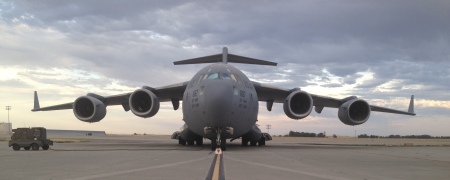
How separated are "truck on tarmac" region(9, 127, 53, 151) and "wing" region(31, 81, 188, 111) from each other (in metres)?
5.28

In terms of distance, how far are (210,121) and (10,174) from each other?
33.4 ft

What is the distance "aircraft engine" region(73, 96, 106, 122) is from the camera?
2438 centimetres

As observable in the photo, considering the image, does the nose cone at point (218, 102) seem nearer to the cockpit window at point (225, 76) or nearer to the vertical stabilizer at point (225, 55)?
the cockpit window at point (225, 76)

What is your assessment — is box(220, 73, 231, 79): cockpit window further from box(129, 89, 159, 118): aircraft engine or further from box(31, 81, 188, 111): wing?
box(129, 89, 159, 118): aircraft engine

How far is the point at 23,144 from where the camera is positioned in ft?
65.5

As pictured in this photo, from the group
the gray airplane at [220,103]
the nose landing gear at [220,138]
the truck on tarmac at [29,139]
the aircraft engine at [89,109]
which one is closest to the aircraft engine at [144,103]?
the gray airplane at [220,103]

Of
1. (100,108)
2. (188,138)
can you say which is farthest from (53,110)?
(188,138)

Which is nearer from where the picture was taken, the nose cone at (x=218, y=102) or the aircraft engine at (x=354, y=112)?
the nose cone at (x=218, y=102)

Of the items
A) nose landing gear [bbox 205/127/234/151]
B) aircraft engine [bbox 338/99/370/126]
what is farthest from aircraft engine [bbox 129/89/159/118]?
aircraft engine [bbox 338/99/370/126]

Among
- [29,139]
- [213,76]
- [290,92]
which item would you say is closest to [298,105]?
[290,92]

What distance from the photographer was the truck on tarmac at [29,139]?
1986 cm

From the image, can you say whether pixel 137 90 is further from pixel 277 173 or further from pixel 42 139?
pixel 277 173

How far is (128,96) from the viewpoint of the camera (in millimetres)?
25938

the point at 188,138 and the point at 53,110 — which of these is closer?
the point at 188,138
